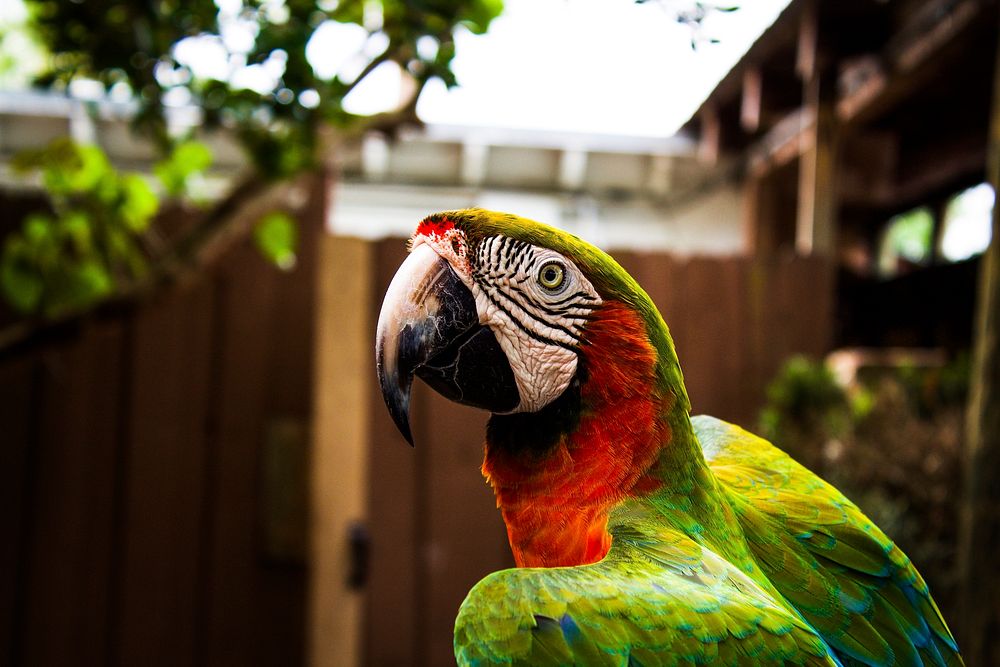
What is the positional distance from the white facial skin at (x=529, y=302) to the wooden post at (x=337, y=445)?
1.71 metres

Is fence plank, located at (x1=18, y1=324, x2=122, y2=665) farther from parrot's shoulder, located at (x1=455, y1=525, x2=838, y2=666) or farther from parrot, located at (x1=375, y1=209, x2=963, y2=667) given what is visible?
parrot's shoulder, located at (x1=455, y1=525, x2=838, y2=666)

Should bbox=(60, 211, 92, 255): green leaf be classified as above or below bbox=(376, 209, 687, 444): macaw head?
above

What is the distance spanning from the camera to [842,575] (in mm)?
1144

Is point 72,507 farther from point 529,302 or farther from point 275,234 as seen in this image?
point 529,302

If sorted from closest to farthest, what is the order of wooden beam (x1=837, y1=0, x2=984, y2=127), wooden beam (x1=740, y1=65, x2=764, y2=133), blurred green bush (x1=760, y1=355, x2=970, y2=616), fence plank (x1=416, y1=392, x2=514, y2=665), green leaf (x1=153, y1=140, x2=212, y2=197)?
green leaf (x1=153, y1=140, x2=212, y2=197), blurred green bush (x1=760, y1=355, x2=970, y2=616), fence plank (x1=416, y1=392, x2=514, y2=665), wooden beam (x1=837, y1=0, x2=984, y2=127), wooden beam (x1=740, y1=65, x2=764, y2=133)

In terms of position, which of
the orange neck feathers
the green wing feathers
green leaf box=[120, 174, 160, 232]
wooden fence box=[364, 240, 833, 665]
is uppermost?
green leaf box=[120, 174, 160, 232]

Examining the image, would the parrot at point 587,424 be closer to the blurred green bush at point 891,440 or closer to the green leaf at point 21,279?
the green leaf at point 21,279

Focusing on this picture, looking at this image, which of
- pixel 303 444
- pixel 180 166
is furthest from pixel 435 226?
pixel 303 444

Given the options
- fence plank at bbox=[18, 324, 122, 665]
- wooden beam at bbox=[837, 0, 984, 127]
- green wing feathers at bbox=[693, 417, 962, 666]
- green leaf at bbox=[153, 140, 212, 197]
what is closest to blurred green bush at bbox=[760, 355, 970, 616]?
wooden beam at bbox=[837, 0, 984, 127]

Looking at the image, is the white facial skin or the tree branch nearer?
the white facial skin

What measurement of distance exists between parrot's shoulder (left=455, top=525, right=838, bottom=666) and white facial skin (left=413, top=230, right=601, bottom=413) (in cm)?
30

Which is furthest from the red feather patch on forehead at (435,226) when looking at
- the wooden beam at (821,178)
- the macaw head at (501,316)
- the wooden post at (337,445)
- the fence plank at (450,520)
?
the wooden beam at (821,178)

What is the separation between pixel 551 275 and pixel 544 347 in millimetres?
108

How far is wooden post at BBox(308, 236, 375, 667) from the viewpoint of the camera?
2615mm
